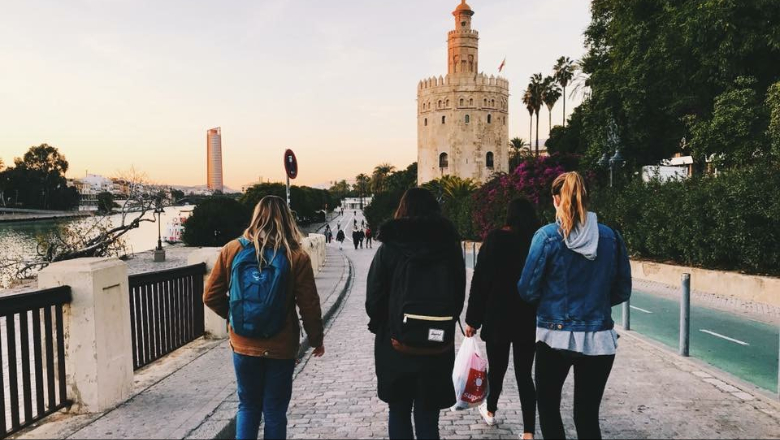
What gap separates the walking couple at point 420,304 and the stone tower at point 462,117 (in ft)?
250

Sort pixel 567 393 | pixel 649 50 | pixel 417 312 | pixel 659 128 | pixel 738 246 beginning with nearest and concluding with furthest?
pixel 417 312
pixel 567 393
pixel 738 246
pixel 649 50
pixel 659 128

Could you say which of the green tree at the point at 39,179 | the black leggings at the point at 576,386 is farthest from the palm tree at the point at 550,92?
the green tree at the point at 39,179

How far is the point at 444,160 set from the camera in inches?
3145

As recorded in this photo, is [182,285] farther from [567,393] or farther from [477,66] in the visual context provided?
[477,66]

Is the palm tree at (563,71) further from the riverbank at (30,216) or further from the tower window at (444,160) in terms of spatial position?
the riverbank at (30,216)

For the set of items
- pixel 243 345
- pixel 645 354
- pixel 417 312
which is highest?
pixel 417 312

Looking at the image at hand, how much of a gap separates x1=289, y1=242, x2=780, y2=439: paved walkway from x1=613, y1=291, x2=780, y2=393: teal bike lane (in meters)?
0.79

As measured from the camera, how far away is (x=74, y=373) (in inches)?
176

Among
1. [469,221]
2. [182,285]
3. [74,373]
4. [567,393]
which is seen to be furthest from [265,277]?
[469,221]

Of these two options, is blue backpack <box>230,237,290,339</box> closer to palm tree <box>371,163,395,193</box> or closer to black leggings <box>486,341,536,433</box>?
black leggings <box>486,341,536,433</box>

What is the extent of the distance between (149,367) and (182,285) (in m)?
1.10

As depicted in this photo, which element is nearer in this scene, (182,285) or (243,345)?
(243,345)

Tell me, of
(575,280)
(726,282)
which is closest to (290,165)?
(726,282)

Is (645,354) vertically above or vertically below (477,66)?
below
